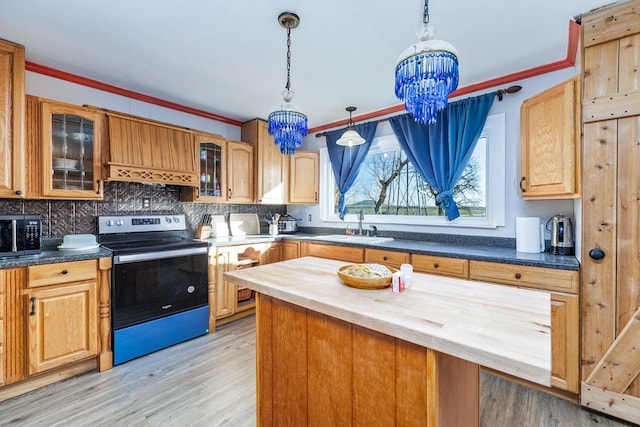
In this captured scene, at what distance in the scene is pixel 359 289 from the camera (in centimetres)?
140

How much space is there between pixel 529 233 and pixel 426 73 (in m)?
1.87

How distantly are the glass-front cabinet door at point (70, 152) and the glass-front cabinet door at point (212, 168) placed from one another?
3.08ft

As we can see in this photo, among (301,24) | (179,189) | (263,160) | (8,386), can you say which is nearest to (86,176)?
(179,189)

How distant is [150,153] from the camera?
2.87 meters

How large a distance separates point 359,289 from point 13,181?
2.60 m

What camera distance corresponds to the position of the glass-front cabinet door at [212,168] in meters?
3.33

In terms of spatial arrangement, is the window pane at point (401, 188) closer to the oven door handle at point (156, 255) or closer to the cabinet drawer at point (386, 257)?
the cabinet drawer at point (386, 257)

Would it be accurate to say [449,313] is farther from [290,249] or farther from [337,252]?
[290,249]

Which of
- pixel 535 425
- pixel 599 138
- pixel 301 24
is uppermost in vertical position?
pixel 301 24

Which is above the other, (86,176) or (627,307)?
(86,176)

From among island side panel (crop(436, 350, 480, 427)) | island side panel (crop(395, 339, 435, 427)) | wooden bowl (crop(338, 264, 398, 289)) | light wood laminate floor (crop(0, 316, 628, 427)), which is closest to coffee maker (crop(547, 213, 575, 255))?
light wood laminate floor (crop(0, 316, 628, 427))

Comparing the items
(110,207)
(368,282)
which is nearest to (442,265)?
(368,282)

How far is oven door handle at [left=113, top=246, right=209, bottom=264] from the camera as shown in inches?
94.2

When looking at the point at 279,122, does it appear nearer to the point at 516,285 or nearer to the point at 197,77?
the point at 197,77
